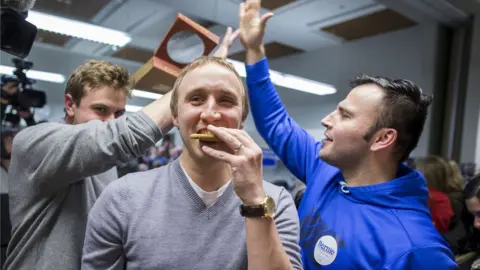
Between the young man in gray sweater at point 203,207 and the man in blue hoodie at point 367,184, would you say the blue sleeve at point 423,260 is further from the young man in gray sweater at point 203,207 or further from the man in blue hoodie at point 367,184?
the young man in gray sweater at point 203,207

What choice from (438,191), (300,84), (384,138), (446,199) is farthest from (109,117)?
(300,84)

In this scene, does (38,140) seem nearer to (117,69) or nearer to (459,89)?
(117,69)

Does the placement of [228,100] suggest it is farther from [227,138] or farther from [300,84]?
[300,84]

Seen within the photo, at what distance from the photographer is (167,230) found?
81 cm

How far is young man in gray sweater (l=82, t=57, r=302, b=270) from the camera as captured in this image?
0.73 metres

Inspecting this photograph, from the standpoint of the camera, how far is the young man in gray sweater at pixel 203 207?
726 millimetres

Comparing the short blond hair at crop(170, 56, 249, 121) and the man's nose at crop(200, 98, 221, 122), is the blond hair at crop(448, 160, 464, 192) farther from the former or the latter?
the man's nose at crop(200, 98, 221, 122)

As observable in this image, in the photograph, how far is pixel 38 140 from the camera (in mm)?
998

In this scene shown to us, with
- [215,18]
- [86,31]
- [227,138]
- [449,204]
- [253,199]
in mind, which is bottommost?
[449,204]

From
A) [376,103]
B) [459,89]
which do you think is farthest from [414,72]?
[376,103]

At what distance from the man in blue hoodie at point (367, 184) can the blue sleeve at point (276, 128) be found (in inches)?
0.4

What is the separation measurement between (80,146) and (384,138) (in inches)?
44.4

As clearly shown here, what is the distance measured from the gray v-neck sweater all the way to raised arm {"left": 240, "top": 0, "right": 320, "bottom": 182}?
858 mm

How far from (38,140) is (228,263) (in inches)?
26.8
